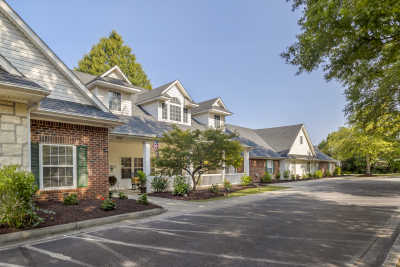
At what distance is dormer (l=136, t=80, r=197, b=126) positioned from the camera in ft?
60.6

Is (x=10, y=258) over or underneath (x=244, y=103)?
underneath

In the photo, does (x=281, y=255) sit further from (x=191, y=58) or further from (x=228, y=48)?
(x=191, y=58)

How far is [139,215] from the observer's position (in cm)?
848

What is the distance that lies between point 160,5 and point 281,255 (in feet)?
55.1

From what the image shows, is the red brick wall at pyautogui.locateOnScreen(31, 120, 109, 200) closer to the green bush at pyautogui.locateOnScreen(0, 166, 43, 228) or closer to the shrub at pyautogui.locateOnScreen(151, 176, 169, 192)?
the green bush at pyautogui.locateOnScreen(0, 166, 43, 228)

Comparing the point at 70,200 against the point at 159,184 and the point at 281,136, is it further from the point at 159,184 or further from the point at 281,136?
the point at 281,136

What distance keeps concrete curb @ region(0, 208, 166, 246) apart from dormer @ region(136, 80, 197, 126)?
1090 cm

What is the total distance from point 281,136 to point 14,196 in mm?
31925

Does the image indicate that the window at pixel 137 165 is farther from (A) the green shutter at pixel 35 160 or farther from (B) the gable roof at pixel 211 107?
(A) the green shutter at pixel 35 160

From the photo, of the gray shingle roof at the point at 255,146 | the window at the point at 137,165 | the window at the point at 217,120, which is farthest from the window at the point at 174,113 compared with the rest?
the gray shingle roof at the point at 255,146

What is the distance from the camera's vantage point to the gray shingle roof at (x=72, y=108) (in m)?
8.89

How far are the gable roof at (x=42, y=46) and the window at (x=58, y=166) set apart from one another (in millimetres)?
2674

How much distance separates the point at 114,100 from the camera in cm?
1628

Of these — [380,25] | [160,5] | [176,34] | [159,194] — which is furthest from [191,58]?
[380,25]
